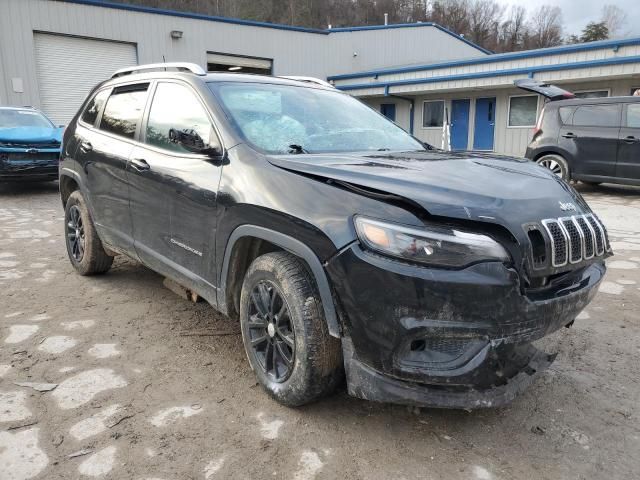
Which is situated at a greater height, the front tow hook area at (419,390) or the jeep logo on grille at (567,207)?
the jeep logo on grille at (567,207)

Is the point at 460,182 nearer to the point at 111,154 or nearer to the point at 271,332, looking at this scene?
the point at 271,332

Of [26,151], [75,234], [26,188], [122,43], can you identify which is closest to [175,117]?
[75,234]

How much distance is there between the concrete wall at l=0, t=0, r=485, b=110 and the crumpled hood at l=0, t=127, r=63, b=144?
8.39 meters

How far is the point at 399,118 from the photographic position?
2195cm

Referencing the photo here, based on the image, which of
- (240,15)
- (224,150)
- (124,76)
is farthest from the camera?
(240,15)

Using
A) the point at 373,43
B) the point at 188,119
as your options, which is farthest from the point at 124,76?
the point at 373,43

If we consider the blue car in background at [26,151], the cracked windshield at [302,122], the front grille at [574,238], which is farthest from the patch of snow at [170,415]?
the blue car in background at [26,151]

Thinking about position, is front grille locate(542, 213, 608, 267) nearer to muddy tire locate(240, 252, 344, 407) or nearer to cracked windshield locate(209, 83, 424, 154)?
muddy tire locate(240, 252, 344, 407)

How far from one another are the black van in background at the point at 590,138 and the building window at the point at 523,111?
733 centimetres

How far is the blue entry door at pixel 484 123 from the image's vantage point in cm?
1862

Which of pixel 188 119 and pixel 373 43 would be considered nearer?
pixel 188 119

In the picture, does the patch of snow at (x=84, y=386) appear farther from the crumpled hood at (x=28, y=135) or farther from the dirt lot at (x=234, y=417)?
the crumpled hood at (x=28, y=135)

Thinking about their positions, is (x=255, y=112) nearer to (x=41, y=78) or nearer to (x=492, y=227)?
(x=492, y=227)

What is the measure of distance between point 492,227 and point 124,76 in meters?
3.53
